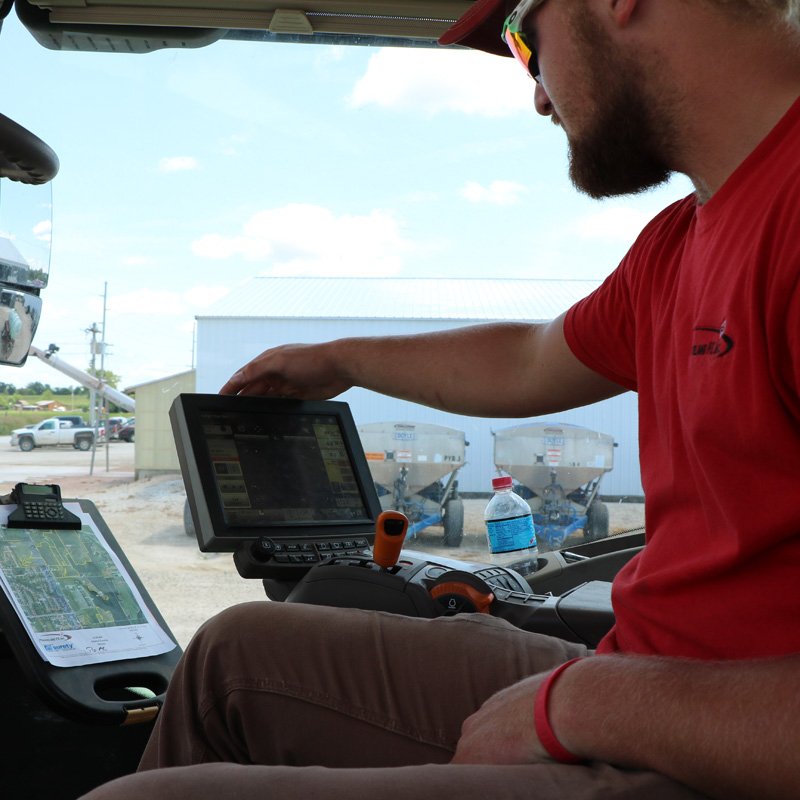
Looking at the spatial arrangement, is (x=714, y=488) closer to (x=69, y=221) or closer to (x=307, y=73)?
(x=307, y=73)

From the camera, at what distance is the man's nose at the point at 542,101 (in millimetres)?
987

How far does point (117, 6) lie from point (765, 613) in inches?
60.2

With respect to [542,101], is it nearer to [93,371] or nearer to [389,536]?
[389,536]

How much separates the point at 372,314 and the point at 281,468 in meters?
1.20

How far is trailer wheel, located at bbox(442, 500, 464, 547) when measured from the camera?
2336 mm

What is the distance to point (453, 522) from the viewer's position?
8.31 ft

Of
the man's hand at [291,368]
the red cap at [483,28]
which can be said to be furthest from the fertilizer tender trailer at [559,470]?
the red cap at [483,28]

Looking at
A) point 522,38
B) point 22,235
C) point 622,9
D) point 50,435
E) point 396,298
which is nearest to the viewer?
point 622,9

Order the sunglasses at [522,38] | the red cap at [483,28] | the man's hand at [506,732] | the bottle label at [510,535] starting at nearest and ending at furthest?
the man's hand at [506,732], the sunglasses at [522,38], the red cap at [483,28], the bottle label at [510,535]

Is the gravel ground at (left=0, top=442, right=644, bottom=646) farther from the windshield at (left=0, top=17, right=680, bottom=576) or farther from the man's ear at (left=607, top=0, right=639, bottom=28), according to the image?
the man's ear at (left=607, top=0, right=639, bottom=28)

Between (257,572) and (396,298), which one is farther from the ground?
(396,298)

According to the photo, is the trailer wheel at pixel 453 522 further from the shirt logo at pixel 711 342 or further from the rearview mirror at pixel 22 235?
the shirt logo at pixel 711 342

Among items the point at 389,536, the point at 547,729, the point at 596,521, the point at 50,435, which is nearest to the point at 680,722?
the point at 547,729

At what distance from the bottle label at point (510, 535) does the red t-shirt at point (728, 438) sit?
89cm
